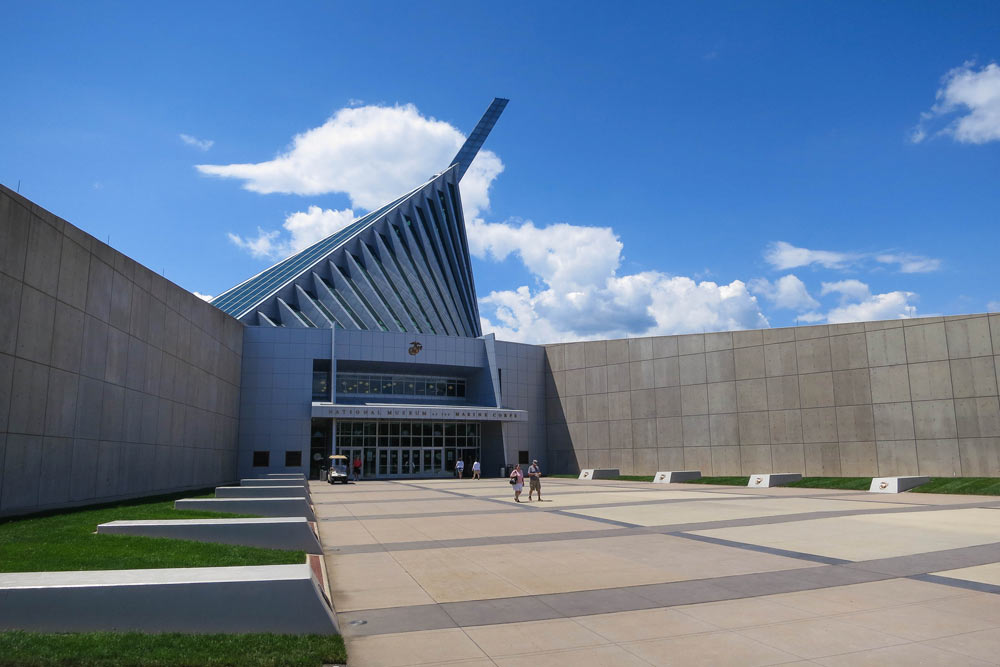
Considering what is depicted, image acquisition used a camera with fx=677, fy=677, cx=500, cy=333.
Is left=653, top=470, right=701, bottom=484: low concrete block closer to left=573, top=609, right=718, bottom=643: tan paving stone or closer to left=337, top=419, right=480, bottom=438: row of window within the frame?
left=337, top=419, right=480, bottom=438: row of window

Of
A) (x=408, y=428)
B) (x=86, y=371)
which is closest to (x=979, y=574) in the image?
(x=86, y=371)

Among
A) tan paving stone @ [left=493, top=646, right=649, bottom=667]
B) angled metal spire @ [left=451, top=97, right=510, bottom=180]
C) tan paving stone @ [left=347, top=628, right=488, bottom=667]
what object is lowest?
tan paving stone @ [left=347, top=628, right=488, bottom=667]

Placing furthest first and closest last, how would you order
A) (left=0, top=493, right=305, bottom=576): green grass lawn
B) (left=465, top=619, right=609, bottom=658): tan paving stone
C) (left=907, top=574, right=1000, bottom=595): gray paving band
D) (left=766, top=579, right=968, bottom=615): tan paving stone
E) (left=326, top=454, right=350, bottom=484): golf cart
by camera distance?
(left=326, top=454, right=350, bottom=484): golf cart
(left=0, top=493, right=305, bottom=576): green grass lawn
(left=907, top=574, right=1000, bottom=595): gray paving band
(left=766, top=579, right=968, bottom=615): tan paving stone
(left=465, top=619, right=609, bottom=658): tan paving stone

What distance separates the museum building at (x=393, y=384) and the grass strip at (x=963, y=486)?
198 centimetres

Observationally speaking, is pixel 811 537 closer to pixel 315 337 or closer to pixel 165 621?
pixel 165 621

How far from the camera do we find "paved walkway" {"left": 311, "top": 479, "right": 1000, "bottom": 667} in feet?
19.9

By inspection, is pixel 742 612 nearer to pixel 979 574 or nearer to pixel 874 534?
pixel 979 574

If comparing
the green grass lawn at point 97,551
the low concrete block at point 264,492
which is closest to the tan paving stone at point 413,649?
the green grass lawn at point 97,551

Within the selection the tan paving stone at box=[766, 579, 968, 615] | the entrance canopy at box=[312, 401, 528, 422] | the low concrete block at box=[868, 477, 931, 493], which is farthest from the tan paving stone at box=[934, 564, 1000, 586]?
the entrance canopy at box=[312, 401, 528, 422]

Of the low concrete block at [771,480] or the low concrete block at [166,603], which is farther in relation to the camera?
the low concrete block at [771,480]

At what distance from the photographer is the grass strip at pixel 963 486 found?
904 inches


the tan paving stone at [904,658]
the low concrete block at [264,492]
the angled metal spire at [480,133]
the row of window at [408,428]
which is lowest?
the tan paving stone at [904,658]

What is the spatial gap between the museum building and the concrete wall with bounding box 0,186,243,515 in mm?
70

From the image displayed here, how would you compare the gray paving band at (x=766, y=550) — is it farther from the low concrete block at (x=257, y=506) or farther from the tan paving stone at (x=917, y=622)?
the low concrete block at (x=257, y=506)
